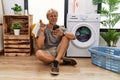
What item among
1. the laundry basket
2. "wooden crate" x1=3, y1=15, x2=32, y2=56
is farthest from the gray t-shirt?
"wooden crate" x1=3, y1=15, x2=32, y2=56

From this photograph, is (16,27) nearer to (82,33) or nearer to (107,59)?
(82,33)

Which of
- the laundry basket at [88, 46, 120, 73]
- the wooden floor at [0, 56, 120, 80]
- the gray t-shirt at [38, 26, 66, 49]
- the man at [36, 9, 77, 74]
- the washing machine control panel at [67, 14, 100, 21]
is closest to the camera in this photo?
the wooden floor at [0, 56, 120, 80]

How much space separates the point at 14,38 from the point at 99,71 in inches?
69.5

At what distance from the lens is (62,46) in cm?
277

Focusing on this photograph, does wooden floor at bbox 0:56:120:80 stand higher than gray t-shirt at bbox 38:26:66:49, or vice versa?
gray t-shirt at bbox 38:26:66:49

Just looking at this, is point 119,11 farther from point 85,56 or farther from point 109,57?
point 109,57

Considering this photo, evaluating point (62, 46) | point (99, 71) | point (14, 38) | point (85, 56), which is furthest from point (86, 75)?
point (14, 38)

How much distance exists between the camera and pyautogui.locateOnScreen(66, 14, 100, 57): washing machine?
3248 mm

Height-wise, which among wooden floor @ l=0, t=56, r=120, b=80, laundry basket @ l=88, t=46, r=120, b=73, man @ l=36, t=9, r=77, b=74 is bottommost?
wooden floor @ l=0, t=56, r=120, b=80

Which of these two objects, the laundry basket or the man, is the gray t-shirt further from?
the laundry basket

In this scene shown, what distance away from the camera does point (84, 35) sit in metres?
3.32

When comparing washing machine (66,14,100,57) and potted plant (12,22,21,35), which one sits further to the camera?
potted plant (12,22,21,35)

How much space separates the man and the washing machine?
1.52 ft

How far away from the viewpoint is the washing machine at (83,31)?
325 centimetres
